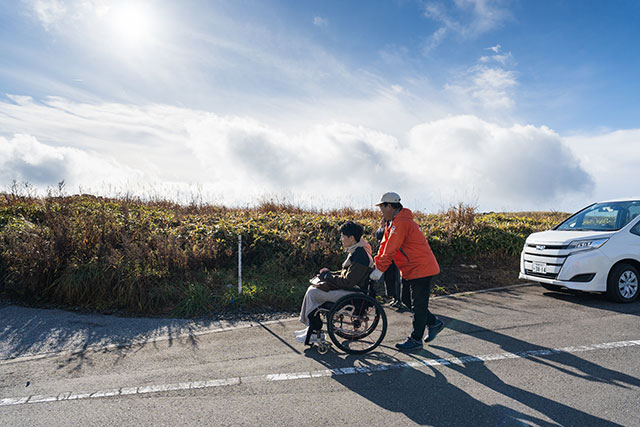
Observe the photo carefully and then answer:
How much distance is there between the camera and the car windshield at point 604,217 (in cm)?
819

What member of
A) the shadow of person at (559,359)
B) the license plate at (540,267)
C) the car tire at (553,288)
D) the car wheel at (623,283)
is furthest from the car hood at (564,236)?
the shadow of person at (559,359)

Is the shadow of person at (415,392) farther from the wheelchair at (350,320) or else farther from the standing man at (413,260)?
the standing man at (413,260)

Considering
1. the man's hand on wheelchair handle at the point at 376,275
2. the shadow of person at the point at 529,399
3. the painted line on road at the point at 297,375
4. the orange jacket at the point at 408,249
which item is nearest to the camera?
the shadow of person at the point at 529,399

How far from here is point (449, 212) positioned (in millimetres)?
12898

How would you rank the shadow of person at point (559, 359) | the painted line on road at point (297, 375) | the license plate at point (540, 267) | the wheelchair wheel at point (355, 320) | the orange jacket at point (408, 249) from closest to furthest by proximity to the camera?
the painted line on road at point (297, 375) < the shadow of person at point (559, 359) < the wheelchair wheel at point (355, 320) < the orange jacket at point (408, 249) < the license plate at point (540, 267)

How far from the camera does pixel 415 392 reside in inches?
161

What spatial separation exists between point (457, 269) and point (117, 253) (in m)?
7.48

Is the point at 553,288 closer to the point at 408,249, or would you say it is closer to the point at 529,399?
the point at 408,249

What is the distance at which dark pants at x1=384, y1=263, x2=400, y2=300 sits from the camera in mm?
7406

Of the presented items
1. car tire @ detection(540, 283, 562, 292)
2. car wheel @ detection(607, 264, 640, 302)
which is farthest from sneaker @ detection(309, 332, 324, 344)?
car tire @ detection(540, 283, 562, 292)

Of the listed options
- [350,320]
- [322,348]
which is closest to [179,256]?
[322,348]

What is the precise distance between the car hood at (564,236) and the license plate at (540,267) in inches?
16.9

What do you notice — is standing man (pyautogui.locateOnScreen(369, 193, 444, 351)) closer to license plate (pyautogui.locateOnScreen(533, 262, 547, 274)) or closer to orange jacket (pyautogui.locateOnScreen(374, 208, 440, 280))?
orange jacket (pyautogui.locateOnScreen(374, 208, 440, 280))

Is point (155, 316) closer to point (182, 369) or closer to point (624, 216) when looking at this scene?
point (182, 369)
